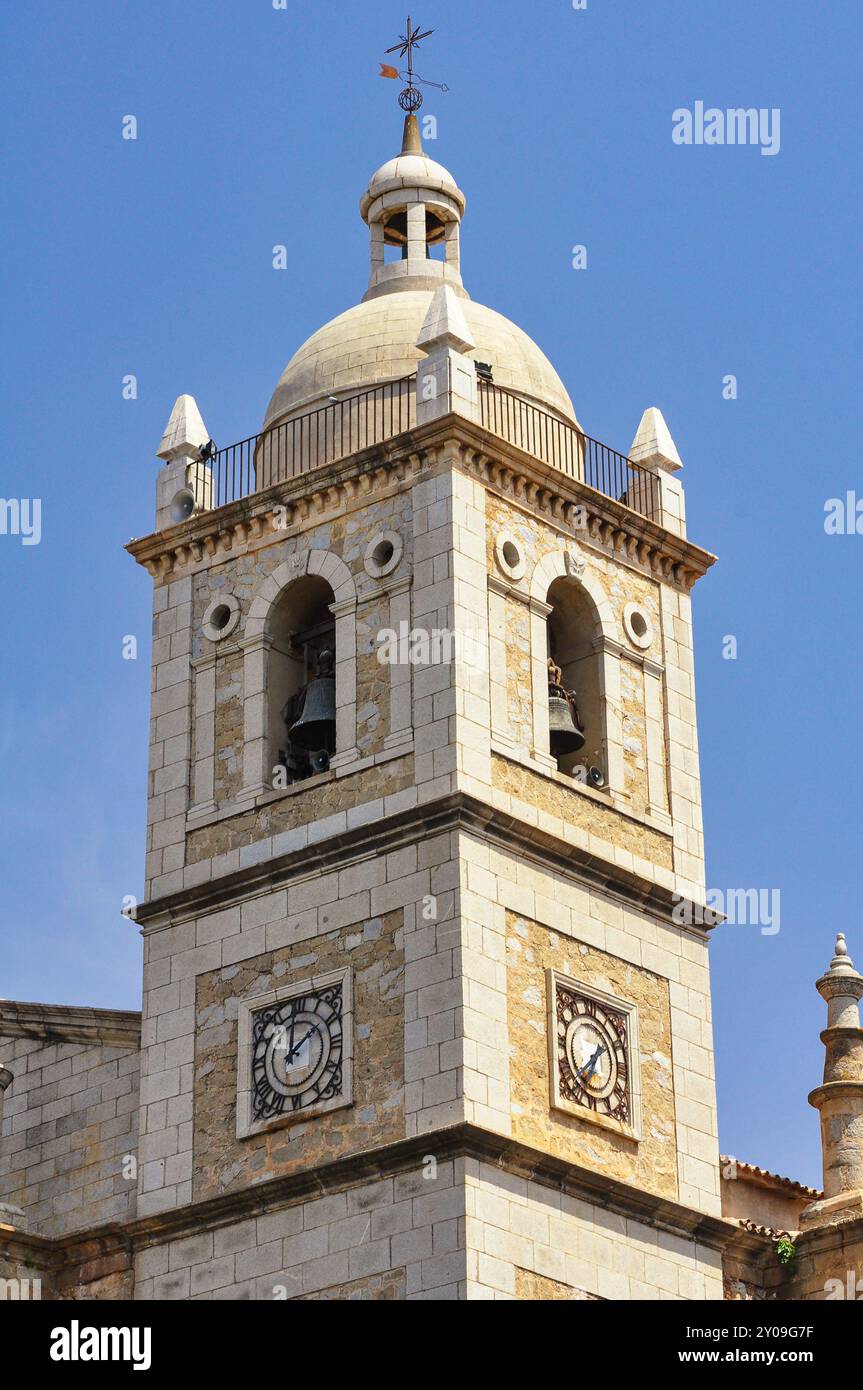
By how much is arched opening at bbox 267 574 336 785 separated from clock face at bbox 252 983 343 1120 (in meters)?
3.08

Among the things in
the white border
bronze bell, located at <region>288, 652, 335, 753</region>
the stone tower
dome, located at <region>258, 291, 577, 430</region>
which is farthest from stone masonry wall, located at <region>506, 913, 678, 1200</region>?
dome, located at <region>258, 291, 577, 430</region>

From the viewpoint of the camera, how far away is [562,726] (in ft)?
135

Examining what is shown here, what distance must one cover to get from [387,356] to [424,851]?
25.0 ft

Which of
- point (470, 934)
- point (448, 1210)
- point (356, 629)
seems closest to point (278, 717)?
point (356, 629)

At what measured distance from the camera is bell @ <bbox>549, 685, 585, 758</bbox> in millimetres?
41250

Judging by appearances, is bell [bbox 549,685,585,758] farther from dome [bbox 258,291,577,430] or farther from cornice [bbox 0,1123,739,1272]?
cornice [bbox 0,1123,739,1272]

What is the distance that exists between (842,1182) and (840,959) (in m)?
3.07

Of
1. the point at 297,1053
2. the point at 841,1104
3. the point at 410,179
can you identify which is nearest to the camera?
the point at 297,1053

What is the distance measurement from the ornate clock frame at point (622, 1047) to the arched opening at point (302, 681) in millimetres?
4123

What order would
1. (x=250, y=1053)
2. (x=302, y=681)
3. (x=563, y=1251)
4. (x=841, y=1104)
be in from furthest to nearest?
(x=841, y=1104), (x=302, y=681), (x=250, y=1053), (x=563, y=1251)

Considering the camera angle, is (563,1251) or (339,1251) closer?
(339,1251)

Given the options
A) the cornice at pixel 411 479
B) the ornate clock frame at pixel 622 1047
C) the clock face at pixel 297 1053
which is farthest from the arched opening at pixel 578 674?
the clock face at pixel 297 1053

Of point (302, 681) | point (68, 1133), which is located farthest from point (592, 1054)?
point (68, 1133)

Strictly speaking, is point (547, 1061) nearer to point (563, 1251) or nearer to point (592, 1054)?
point (592, 1054)
